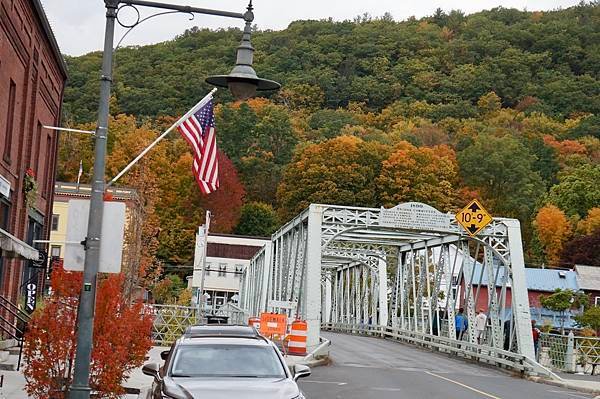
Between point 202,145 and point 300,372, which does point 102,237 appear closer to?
point 300,372

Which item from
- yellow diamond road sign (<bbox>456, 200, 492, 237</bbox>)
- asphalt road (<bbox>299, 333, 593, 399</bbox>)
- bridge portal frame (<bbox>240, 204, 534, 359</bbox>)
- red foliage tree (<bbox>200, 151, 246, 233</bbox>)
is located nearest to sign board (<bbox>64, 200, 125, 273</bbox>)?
asphalt road (<bbox>299, 333, 593, 399</bbox>)

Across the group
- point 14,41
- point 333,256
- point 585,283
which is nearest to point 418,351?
point 333,256

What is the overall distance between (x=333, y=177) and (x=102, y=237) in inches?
3112

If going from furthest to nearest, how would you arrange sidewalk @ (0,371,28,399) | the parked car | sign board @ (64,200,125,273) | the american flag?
the american flag < sidewalk @ (0,371,28,399) < sign board @ (64,200,125,273) < the parked car

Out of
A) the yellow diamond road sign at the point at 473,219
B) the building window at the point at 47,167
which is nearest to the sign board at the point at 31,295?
the building window at the point at 47,167

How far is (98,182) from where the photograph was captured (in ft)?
41.5

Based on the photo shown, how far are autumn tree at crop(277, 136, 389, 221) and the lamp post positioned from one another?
250ft

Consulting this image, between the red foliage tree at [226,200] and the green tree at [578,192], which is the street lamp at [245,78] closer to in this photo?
the red foliage tree at [226,200]

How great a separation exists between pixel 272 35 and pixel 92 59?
A: 4853 centimetres

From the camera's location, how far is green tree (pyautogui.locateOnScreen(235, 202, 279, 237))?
98.6 metres

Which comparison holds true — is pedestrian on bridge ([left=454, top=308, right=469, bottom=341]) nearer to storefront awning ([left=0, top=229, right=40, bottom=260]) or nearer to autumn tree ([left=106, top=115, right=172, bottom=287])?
autumn tree ([left=106, top=115, right=172, bottom=287])

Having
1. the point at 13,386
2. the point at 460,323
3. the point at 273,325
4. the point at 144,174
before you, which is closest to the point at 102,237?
the point at 13,386

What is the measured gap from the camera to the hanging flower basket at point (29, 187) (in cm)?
2823

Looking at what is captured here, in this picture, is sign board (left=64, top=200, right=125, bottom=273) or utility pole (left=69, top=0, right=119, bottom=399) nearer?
utility pole (left=69, top=0, right=119, bottom=399)
